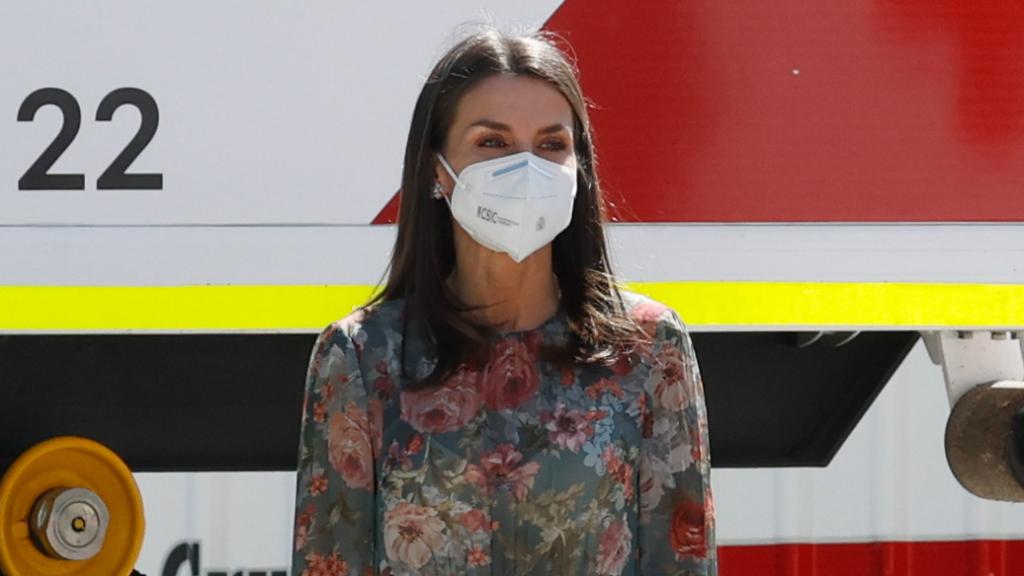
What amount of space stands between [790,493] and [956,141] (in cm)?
121

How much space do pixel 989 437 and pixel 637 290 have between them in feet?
2.49

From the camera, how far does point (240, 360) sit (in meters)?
3.00

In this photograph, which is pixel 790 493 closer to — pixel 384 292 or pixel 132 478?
pixel 132 478

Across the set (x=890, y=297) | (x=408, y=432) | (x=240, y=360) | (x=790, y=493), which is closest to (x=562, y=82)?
(x=408, y=432)

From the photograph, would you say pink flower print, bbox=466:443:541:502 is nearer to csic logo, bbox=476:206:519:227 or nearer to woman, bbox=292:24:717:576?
woman, bbox=292:24:717:576

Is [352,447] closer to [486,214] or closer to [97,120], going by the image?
[486,214]

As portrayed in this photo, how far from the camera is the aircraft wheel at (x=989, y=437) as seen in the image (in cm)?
272

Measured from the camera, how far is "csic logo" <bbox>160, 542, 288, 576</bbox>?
3.31 m

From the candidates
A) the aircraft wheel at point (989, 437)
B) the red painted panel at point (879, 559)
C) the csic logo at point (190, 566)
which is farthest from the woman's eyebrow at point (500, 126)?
the red painted panel at point (879, 559)

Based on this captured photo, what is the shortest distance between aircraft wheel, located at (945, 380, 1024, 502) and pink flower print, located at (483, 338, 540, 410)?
141cm

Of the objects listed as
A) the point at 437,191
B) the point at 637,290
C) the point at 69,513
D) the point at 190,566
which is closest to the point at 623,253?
the point at 637,290

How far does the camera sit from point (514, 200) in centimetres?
161

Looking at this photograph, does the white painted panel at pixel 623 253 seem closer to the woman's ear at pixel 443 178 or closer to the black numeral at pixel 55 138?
the black numeral at pixel 55 138

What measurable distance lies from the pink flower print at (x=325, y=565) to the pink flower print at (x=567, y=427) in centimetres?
27
